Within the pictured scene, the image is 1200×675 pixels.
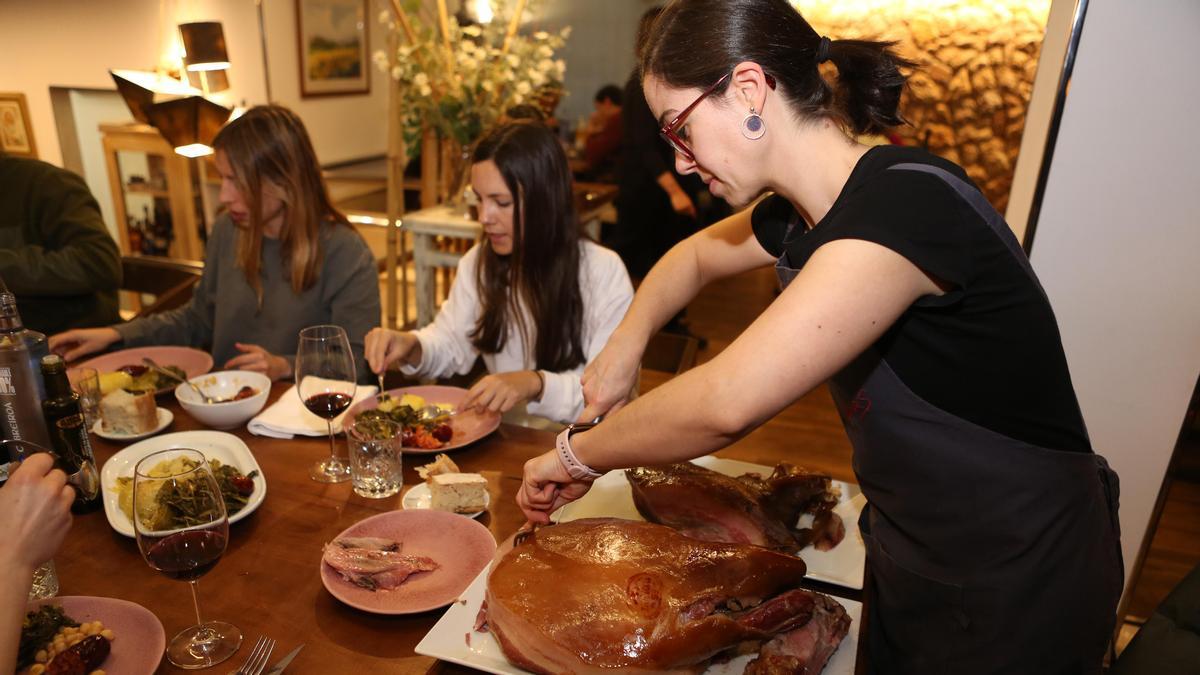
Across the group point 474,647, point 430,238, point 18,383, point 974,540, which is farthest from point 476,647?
point 430,238

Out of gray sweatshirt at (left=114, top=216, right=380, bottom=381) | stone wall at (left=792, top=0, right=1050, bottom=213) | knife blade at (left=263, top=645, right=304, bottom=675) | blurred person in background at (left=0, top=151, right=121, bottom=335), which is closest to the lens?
knife blade at (left=263, top=645, right=304, bottom=675)

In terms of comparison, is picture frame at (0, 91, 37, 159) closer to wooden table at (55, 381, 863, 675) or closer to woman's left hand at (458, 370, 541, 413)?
wooden table at (55, 381, 863, 675)

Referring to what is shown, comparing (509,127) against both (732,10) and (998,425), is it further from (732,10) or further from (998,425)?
(998,425)

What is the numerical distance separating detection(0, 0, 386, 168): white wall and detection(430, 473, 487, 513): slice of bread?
2179 mm

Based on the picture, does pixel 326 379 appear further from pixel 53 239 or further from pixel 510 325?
pixel 53 239

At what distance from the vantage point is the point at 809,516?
4.38 ft

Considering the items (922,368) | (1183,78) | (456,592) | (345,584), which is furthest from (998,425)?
(1183,78)

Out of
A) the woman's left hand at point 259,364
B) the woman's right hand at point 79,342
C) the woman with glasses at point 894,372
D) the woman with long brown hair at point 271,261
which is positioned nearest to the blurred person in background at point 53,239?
the woman with long brown hair at point 271,261

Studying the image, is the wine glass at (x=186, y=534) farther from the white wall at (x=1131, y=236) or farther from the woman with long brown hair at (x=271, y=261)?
the white wall at (x=1131, y=236)

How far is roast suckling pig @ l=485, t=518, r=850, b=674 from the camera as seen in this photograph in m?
0.96

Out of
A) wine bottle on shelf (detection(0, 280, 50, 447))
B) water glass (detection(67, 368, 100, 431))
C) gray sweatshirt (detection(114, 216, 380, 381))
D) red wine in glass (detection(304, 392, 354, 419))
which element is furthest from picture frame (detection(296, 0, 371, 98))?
red wine in glass (detection(304, 392, 354, 419))

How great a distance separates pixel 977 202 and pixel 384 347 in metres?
1.45

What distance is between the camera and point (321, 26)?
207 inches

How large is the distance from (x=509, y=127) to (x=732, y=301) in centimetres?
434
